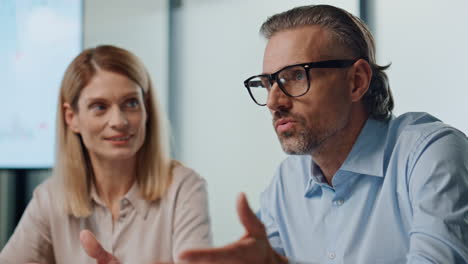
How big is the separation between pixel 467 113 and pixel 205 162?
5.68ft

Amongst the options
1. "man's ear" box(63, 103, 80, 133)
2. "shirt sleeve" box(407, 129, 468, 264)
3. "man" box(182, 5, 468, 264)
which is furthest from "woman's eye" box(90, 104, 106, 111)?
"shirt sleeve" box(407, 129, 468, 264)

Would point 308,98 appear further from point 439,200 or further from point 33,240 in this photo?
point 33,240

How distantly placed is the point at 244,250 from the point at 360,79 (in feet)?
2.45

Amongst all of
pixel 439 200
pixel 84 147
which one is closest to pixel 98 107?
pixel 84 147

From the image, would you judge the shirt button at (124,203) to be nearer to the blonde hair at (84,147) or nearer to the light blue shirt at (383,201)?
the blonde hair at (84,147)

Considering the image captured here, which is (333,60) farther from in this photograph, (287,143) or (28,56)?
(28,56)

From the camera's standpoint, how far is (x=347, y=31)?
54.9 inches

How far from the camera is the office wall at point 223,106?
137 inches

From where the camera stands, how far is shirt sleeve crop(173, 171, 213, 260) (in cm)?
173

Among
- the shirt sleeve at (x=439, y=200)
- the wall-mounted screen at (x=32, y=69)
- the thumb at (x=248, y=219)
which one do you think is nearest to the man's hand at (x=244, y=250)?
the thumb at (x=248, y=219)

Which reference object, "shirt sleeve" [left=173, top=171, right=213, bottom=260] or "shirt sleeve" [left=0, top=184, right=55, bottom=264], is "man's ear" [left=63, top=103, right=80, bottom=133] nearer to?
"shirt sleeve" [left=0, top=184, right=55, bottom=264]

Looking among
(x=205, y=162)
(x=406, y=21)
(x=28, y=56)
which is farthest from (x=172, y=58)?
(x=406, y=21)

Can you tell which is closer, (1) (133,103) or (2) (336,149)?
(2) (336,149)

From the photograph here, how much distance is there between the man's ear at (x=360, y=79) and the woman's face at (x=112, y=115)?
80cm
